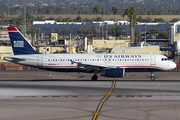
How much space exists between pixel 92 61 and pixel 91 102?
18.0 m

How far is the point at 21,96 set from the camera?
3309 centimetres

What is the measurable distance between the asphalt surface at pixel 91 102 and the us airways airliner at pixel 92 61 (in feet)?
18.5

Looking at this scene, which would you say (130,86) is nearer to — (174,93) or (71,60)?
(174,93)

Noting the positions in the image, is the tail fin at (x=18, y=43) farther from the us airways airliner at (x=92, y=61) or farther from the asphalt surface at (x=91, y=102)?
the asphalt surface at (x=91, y=102)

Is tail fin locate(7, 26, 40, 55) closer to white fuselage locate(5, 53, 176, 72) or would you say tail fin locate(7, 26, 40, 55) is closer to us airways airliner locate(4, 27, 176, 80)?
us airways airliner locate(4, 27, 176, 80)

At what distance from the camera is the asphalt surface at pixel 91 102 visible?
78.2 feet

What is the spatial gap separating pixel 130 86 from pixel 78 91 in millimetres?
7299

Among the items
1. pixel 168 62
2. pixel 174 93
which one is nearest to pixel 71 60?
pixel 168 62

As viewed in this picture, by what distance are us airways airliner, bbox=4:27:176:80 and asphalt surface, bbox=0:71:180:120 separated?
564cm

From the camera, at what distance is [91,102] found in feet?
95.8

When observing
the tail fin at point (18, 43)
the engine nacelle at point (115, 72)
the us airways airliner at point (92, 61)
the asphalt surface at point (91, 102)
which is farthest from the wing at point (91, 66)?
the tail fin at point (18, 43)

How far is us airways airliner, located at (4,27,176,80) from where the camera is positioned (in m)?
46.0

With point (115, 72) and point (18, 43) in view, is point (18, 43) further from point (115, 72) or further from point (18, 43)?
point (115, 72)

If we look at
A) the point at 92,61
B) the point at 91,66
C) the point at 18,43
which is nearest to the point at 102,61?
the point at 92,61
